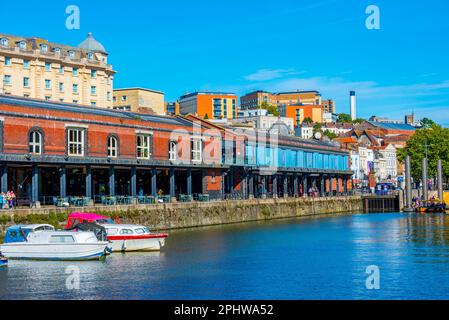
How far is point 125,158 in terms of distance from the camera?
80.3 metres

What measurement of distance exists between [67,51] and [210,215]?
206 ft

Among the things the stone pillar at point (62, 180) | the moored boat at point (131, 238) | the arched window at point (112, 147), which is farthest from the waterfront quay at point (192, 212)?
the arched window at point (112, 147)

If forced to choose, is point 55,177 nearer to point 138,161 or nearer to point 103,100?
point 138,161

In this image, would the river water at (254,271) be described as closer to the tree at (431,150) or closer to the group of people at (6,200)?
the group of people at (6,200)

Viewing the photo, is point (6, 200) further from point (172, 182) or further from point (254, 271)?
point (172, 182)

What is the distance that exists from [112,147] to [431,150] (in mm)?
99155

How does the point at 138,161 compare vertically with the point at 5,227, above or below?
above

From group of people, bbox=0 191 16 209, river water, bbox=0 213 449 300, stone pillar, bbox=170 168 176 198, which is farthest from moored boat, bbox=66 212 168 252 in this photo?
stone pillar, bbox=170 168 176 198

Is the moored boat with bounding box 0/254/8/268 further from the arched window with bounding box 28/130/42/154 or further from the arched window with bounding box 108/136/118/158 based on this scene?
the arched window with bounding box 108/136/118/158

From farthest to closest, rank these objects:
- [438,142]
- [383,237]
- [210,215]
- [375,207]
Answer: [438,142], [375,207], [210,215], [383,237]

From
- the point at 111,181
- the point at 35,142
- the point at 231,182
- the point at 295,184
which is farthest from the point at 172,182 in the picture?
the point at 295,184

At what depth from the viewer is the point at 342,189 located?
486ft

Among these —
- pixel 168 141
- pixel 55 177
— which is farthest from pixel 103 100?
pixel 55 177

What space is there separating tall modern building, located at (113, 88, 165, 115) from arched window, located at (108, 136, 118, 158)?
69.0 meters
